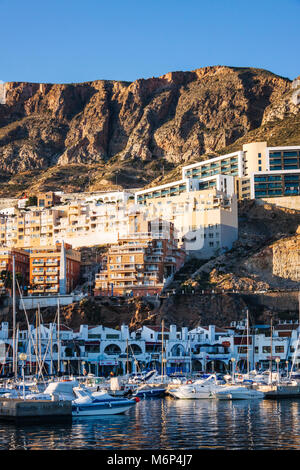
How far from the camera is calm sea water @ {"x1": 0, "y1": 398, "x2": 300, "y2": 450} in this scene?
4488 cm

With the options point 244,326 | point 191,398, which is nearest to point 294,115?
point 244,326

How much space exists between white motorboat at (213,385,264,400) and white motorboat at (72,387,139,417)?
1630 centimetres

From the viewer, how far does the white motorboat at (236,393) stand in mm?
76188

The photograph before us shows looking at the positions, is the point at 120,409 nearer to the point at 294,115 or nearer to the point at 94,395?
the point at 94,395

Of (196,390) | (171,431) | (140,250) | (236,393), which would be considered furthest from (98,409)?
(140,250)

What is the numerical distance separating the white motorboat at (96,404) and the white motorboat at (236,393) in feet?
53.5

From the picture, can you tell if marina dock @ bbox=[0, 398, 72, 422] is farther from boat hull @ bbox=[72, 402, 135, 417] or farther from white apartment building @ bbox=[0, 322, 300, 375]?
white apartment building @ bbox=[0, 322, 300, 375]

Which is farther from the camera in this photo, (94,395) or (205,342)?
(205,342)

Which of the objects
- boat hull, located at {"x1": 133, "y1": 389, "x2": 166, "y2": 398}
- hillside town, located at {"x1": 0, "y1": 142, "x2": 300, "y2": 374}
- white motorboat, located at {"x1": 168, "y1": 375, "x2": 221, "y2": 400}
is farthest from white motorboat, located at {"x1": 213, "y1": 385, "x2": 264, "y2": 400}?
hillside town, located at {"x1": 0, "y1": 142, "x2": 300, "y2": 374}

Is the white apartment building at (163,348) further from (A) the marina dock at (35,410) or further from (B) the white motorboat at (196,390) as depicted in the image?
(A) the marina dock at (35,410)

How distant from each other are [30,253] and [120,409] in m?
74.0

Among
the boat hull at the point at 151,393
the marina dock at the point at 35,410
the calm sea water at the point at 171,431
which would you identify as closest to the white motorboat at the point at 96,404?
the calm sea water at the point at 171,431

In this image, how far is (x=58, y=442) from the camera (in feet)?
153

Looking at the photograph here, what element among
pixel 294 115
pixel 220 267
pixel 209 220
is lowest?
pixel 220 267
